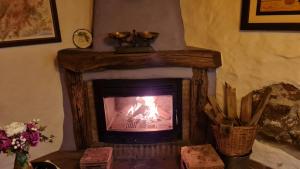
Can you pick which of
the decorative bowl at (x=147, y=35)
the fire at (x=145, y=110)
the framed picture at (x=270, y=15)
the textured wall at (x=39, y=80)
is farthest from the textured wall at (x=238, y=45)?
the textured wall at (x=39, y=80)

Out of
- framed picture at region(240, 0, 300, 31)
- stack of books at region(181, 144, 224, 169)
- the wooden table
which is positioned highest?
framed picture at region(240, 0, 300, 31)

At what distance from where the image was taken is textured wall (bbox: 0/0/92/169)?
1.95m

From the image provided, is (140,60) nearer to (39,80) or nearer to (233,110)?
(233,110)

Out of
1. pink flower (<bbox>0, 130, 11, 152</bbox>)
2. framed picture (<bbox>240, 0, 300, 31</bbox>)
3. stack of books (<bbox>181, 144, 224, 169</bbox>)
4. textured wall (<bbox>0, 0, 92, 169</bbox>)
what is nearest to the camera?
pink flower (<bbox>0, 130, 11, 152</bbox>)

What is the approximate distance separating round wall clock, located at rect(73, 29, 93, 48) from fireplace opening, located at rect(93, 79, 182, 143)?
38cm

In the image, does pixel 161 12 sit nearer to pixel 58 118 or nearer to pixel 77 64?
pixel 77 64

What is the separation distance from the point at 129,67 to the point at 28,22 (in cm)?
89

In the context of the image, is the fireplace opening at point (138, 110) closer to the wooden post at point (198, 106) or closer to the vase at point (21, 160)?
the wooden post at point (198, 106)

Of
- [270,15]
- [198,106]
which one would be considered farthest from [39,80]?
[270,15]

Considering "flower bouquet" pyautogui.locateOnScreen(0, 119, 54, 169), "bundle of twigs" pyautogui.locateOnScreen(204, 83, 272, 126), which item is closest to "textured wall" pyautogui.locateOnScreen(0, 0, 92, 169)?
"flower bouquet" pyautogui.locateOnScreen(0, 119, 54, 169)

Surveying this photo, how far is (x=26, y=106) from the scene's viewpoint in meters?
2.05

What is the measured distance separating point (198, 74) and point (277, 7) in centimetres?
71

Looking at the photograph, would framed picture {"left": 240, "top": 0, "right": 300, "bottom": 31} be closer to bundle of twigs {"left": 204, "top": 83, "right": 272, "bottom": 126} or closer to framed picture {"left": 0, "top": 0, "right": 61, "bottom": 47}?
bundle of twigs {"left": 204, "top": 83, "right": 272, "bottom": 126}

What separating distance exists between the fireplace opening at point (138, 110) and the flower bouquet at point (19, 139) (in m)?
0.83
